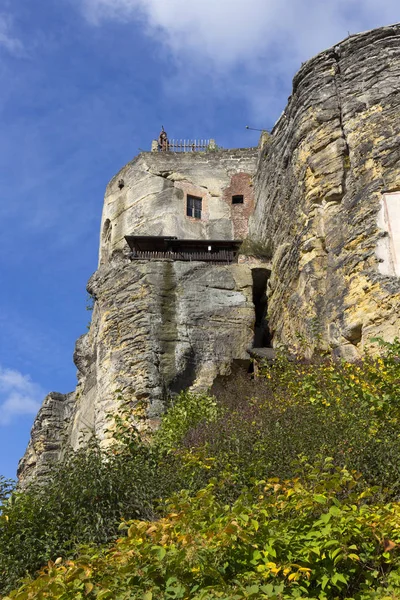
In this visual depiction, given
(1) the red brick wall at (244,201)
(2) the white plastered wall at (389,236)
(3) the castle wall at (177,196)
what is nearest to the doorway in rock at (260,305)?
(1) the red brick wall at (244,201)

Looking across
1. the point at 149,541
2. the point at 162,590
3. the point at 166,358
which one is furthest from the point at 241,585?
the point at 166,358

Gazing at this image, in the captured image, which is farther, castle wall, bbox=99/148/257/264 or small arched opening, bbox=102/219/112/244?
small arched opening, bbox=102/219/112/244

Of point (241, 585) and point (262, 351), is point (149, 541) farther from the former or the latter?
point (262, 351)

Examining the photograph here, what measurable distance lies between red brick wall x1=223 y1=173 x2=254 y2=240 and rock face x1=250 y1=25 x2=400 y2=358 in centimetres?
631

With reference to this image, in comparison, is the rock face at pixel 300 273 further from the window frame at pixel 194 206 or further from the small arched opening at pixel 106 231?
the small arched opening at pixel 106 231

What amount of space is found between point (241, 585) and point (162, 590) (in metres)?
0.71

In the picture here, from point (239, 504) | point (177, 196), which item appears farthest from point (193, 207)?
point (239, 504)

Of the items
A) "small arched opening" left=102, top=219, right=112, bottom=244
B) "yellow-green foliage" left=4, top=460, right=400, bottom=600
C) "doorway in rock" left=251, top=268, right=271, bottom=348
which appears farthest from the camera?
"small arched opening" left=102, top=219, right=112, bottom=244

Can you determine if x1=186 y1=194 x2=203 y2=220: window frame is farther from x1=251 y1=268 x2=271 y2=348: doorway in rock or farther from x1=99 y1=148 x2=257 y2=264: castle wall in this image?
x1=251 y1=268 x2=271 y2=348: doorway in rock

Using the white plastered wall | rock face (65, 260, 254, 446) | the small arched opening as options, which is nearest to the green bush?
rock face (65, 260, 254, 446)

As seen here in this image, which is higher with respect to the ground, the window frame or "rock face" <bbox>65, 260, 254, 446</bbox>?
the window frame

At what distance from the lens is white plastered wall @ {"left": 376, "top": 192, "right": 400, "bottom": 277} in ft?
53.3

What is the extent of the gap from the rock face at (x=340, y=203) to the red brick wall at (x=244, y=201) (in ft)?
20.7

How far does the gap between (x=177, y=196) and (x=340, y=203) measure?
1203cm
